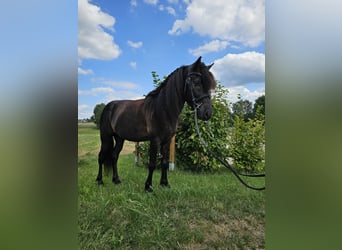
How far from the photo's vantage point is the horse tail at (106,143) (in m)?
2.05

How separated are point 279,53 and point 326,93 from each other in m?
0.20

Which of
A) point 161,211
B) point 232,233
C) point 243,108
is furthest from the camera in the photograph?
point 243,108

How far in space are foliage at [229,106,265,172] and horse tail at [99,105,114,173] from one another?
1.32 m

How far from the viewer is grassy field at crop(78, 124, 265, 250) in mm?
1508

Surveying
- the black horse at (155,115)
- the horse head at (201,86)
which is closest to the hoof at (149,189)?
the black horse at (155,115)

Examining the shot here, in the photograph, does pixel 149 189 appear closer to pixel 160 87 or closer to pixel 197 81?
pixel 160 87

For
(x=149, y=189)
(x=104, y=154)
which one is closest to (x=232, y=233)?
(x=149, y=189)

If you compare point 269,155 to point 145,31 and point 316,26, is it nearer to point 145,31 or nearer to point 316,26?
point 316,26

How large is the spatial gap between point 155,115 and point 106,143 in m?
0.56

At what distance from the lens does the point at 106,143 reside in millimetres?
2176

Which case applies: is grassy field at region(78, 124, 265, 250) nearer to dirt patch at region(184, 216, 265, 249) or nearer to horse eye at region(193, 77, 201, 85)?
dirt patch at region(184, 216, 265, 249)

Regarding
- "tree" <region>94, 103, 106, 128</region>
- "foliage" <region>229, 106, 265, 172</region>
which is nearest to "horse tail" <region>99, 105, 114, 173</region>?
"tree" <region>94, 103, 106, 128</region>

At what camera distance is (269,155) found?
0.79 metres

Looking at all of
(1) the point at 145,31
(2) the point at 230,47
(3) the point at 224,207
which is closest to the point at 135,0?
(1) the point at 145,31
